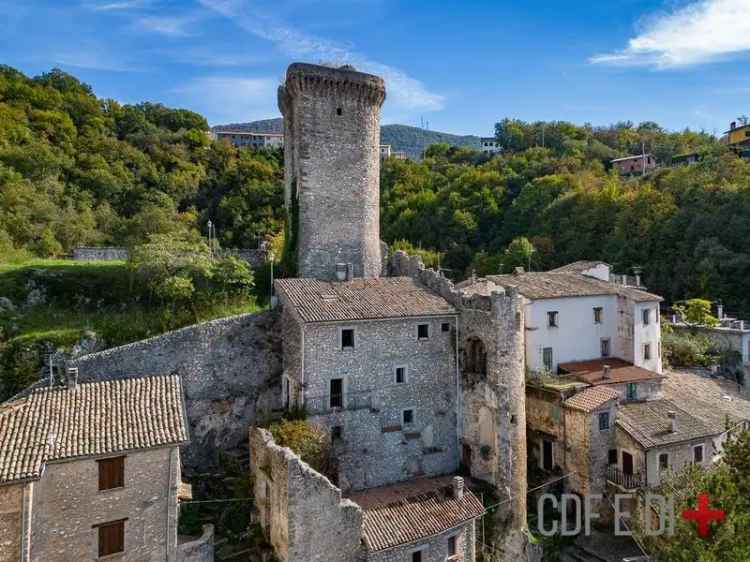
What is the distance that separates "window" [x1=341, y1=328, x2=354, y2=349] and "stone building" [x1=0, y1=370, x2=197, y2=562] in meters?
7.10

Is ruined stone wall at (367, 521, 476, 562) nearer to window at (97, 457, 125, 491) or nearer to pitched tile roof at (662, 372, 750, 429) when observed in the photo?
window at (97, 457, 125, 491)

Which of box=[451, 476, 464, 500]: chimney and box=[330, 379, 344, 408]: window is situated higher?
box=[330, 379, 344, 408]: window

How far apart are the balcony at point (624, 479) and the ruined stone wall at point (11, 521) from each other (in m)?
22.3

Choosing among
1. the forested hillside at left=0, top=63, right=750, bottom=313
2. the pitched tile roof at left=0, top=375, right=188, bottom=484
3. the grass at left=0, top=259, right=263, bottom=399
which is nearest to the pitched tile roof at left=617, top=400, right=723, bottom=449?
the grass at left=0, top=259, right=263, bottom=399

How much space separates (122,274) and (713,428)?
29992 millimetres

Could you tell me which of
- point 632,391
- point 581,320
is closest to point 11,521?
point 632,391

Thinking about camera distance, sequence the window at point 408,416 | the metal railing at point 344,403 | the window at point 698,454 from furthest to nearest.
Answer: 1. the window at point 698,454
2. the window at point 408,416
3. the metal railing at point 344,403

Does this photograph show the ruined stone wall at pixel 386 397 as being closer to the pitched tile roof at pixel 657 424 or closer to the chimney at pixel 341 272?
the chimney at pixel 341 272

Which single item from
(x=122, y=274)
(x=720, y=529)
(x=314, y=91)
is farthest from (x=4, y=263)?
(x=720, y=529)

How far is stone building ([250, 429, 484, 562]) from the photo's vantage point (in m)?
15.1

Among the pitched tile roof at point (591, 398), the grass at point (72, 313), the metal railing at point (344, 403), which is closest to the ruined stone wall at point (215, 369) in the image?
the grass at point (72, 313)

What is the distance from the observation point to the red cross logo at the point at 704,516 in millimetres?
14477

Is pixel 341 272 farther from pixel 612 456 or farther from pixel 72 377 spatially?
pixel 612 456

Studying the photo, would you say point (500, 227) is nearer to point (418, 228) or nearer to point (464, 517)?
point (418, 228)
